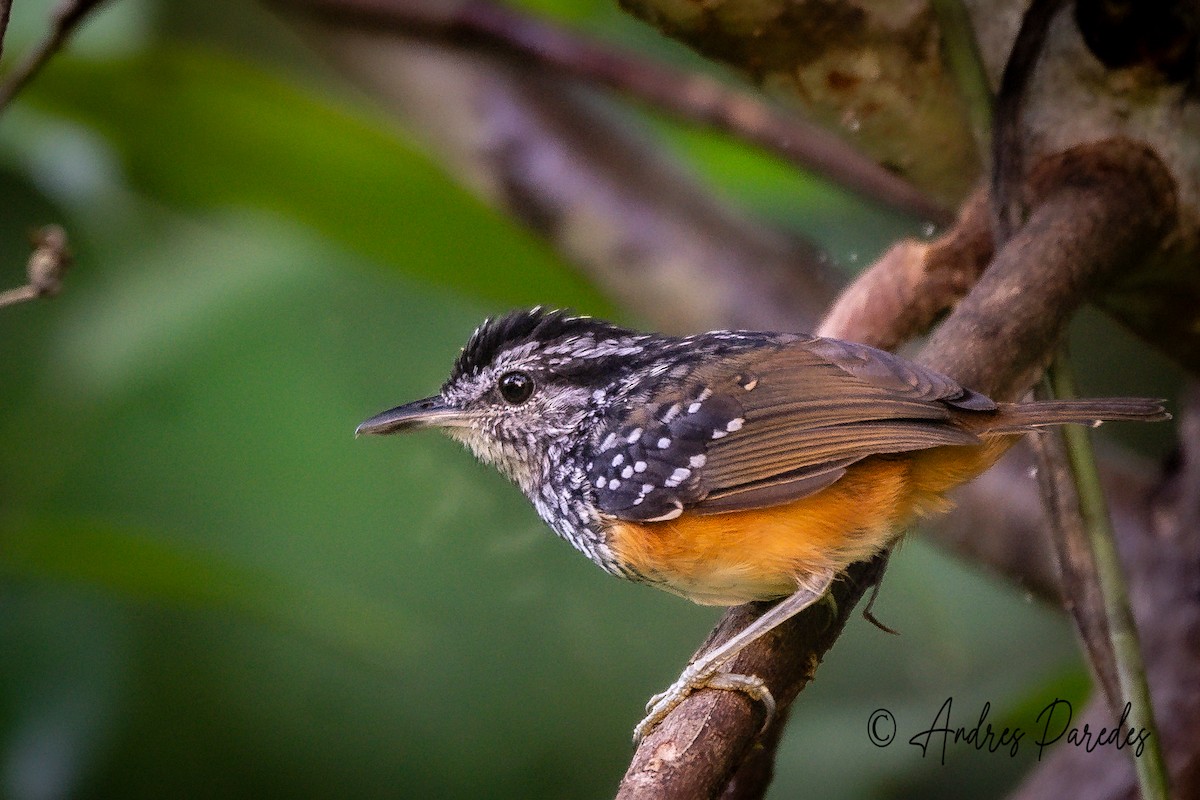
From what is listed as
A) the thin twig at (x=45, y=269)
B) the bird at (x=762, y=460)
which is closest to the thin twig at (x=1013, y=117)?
the bird at (x=762, y=460)

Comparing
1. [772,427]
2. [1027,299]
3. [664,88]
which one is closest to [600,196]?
[664,88]

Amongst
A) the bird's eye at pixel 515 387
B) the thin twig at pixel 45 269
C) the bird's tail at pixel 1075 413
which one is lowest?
the bird's eye at pixel 515 387

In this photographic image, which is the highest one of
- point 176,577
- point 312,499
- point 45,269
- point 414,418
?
point 45,269

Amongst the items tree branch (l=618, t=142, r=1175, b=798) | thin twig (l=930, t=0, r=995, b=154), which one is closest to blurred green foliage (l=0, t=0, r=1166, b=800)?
tree branch (l=618, t=142, r=1175, b=798)

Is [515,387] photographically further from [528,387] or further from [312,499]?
[312,499]

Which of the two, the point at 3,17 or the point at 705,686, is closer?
the point at 3,17

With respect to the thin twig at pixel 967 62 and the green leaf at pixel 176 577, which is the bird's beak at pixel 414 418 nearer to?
the green leaf at pixel 176 577
